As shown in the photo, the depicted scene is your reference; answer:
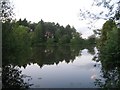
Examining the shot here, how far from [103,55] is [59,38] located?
85003 millimetres

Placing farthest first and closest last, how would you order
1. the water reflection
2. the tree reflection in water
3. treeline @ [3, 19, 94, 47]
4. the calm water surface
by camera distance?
treeline @ [3, 19, 94, 47] → the calm water surface → the water reflection → the tree reflection in water

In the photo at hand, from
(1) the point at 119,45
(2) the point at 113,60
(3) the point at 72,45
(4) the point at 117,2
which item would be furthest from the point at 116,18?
(3) the point at 72,45

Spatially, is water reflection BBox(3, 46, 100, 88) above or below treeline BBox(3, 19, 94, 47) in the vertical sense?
below

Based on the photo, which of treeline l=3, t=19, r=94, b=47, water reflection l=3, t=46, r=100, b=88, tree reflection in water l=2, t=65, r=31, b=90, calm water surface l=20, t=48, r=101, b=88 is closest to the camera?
tree reflection in water l=2, t=65, r=31, b=90

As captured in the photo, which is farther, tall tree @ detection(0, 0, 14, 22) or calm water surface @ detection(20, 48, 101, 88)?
calm water surface @ detection(20, 48, 101, 88)

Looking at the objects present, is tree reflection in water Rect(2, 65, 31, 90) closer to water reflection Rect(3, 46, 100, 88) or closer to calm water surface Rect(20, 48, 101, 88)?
water reflection Rect(3, 46, 100, 88)

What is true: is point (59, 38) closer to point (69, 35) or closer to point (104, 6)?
→ point (69, 35)

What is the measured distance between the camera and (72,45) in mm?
97750

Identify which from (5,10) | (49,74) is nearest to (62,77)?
(49,74)

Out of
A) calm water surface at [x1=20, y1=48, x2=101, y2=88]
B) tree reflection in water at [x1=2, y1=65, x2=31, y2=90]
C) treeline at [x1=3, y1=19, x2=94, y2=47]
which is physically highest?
treeline at [x1=3, y1=19, x2=94, y2=47]

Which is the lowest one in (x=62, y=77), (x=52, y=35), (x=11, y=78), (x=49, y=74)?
(x=11, y=78)

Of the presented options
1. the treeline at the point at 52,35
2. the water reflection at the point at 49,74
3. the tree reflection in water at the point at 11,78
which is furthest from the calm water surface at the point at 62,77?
the treeline at the point at 52,35

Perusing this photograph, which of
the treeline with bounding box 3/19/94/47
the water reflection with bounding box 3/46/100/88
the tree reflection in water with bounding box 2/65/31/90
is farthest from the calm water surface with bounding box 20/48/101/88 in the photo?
the treeline with bounding box 3/19/94/47

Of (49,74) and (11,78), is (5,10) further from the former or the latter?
(49,74)
